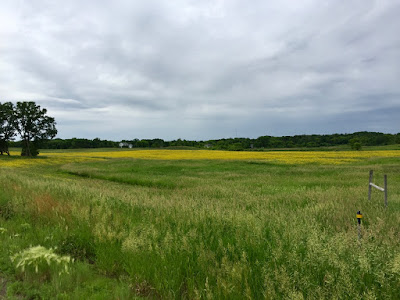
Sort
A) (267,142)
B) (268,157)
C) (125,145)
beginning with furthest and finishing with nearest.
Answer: (125,145) < (267,142) < (268,157)

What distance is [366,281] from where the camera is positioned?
10.8 feet

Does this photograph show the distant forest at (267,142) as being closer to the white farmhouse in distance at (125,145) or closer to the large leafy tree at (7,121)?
the white farmhouse in distance at (125,145)

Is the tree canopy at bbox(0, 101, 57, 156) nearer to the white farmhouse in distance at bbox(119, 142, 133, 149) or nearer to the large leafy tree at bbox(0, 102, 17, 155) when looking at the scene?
the large leafy tree at bbox(0, 102, 17, 155)

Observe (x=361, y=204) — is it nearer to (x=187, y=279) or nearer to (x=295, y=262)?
(x=295, y=262)

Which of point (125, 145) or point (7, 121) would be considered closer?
point (7, 121)

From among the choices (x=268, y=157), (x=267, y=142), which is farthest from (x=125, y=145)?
(x=268, y=157)

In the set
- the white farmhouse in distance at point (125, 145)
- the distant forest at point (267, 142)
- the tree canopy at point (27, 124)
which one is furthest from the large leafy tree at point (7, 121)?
the white farmhouse in distance at point (125, 145)

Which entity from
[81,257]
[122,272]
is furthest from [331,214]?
[81,257]

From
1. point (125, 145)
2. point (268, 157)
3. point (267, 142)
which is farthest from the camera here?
point (125, 145)

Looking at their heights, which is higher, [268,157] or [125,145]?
[125,145]

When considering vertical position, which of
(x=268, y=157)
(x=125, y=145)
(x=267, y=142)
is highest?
(x=267, y=142)

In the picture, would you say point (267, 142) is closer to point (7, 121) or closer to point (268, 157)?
point (268, 157)

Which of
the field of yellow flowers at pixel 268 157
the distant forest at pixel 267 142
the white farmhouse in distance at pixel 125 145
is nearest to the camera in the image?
the field of yellow flowers at pixel 268 157

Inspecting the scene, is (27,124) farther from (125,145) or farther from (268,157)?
(125,145)
